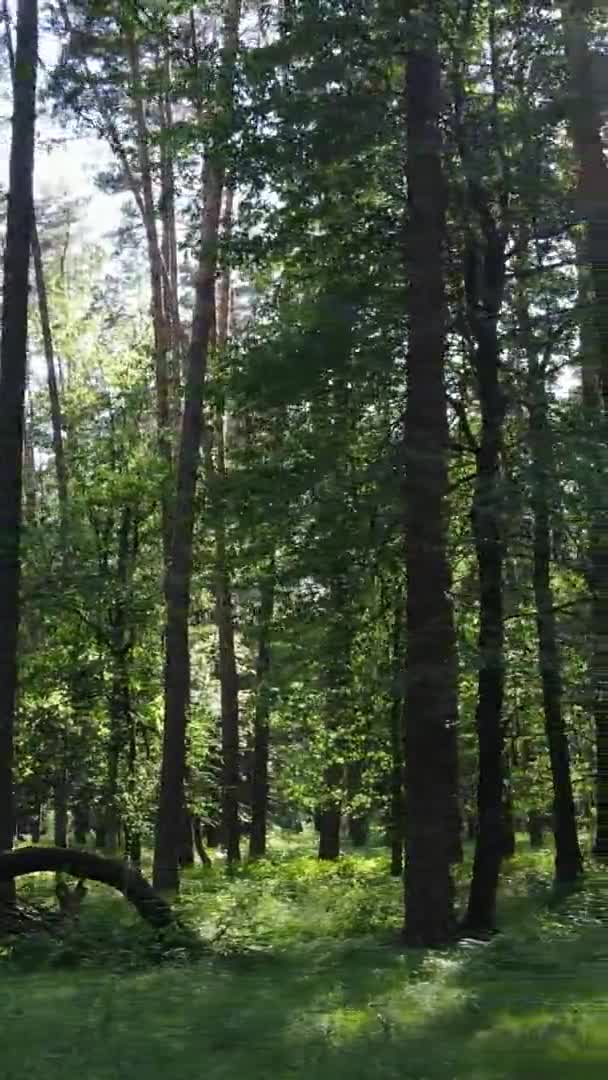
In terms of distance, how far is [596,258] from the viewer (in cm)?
1091

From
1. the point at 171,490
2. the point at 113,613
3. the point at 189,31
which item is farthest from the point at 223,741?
the point at 189,31

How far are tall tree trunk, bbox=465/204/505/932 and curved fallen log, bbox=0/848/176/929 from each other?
3.09m

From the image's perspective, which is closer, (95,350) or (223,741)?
(223,741)

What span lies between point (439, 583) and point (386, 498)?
86 centimetres

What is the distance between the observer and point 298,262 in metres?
11.8

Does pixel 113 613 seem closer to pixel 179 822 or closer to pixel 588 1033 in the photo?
pixel 179 822

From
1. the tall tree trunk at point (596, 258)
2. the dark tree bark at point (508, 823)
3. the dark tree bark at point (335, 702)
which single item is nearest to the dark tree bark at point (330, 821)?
the dark tree bark at point (335, 702)

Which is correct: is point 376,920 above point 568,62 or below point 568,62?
below

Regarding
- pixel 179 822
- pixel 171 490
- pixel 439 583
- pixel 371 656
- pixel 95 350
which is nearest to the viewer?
pixel 439 583

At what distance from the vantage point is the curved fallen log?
10.1m

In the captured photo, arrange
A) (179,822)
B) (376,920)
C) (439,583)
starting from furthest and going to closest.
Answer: (179,822) < (376,920) < (439,583)

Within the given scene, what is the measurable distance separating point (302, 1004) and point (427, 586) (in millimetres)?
3991

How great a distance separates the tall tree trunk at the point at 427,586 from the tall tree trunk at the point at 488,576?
2.91 ft

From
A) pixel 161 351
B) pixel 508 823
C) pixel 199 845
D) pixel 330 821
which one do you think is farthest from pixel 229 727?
pixel 161 351
